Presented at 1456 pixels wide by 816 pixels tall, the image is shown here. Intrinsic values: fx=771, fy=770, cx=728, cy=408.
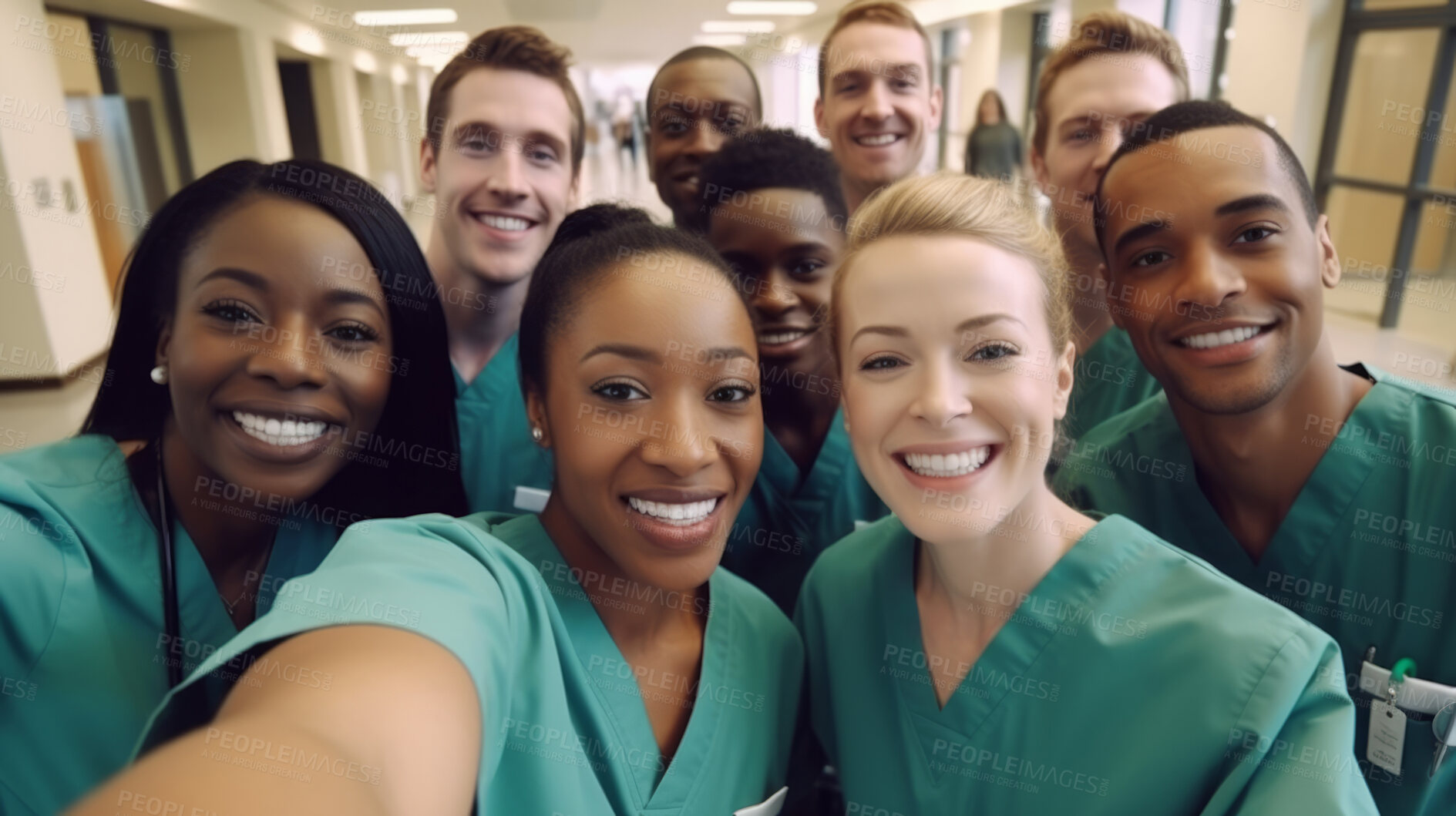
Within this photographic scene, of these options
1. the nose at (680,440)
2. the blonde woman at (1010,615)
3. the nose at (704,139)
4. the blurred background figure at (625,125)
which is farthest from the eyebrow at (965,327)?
the blurred background figure at (625,125)

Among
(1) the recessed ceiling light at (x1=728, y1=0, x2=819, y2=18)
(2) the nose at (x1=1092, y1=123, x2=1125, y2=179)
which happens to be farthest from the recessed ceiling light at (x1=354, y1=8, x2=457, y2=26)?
(2) the nose at (x1=1092, y1=123, x2=1125, y2=179)

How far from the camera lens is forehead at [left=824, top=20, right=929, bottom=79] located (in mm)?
2334

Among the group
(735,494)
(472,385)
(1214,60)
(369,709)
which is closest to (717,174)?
(472,385)

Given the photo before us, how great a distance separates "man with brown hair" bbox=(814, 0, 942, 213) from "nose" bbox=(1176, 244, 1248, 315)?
1.28 metres

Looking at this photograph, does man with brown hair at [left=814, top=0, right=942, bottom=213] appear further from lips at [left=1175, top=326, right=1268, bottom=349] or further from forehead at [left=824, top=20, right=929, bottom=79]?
lips at [left=1175, top=326, right=1268, bottom=349]

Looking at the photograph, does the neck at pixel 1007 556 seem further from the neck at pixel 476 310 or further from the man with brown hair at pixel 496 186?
the neck at pixel 476 310

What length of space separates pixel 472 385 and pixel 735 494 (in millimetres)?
923

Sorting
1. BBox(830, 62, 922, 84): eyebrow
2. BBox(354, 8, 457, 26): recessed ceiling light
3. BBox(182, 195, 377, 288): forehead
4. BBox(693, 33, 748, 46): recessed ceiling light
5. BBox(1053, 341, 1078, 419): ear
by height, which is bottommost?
BBox(1053, 341, 1078, 419): ear

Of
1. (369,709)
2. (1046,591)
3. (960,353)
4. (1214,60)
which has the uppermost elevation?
(1214,60)

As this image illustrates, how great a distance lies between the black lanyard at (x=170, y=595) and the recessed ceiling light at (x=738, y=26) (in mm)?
4985

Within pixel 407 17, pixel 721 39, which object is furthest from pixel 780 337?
pixel 721 39

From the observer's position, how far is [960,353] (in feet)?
3.08

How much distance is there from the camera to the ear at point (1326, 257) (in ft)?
4.00

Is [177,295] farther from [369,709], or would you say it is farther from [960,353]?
[960,353]
